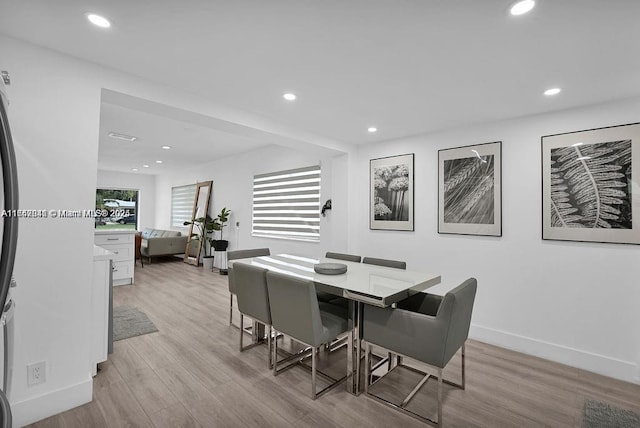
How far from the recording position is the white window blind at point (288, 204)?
4918 millimetres

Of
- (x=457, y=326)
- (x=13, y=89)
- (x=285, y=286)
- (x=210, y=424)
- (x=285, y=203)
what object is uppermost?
(x=13, y=89)

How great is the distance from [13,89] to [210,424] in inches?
92.2

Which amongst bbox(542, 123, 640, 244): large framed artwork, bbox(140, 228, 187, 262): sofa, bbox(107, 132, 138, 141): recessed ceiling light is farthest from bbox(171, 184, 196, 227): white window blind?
bbox(542, 123, 640, 244): large framed artwork

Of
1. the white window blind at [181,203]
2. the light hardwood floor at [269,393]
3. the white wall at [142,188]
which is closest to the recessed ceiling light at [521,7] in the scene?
the light hardwood floor at [269,393]

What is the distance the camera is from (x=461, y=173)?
3.44 meters

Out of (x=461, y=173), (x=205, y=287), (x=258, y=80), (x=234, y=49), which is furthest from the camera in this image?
(x=205, y=287)

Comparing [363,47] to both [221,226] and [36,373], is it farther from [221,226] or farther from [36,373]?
[221,226]

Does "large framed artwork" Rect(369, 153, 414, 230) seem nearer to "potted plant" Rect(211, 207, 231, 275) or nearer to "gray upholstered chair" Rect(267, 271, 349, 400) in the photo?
"gray upholstered chair" Rect(267, 271, 349, 400)

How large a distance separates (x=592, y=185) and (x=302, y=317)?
2.75 m

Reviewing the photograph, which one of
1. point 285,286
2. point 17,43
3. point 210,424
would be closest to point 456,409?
point 285,286

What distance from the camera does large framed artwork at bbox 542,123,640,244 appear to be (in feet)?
8.29

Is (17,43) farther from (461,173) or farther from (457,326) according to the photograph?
(461,173)

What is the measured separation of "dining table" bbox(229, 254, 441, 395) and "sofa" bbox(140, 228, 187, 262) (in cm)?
561

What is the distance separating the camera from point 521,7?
1.49 meters
